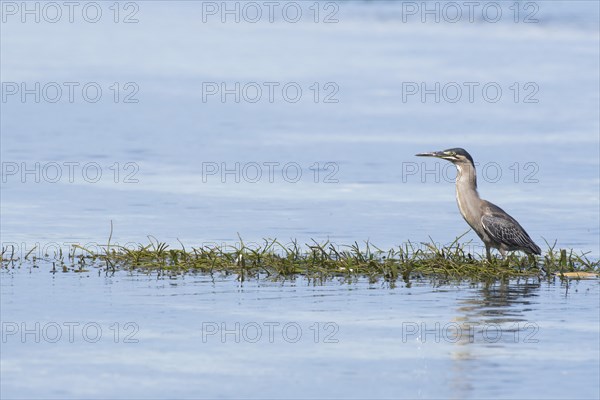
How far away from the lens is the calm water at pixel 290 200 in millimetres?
14172

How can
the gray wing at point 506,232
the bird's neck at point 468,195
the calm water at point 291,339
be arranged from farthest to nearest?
the bird's neck at point 468,195 < the gray wing at point 506,232 < the calm water at point 291,339

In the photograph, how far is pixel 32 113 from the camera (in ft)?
140

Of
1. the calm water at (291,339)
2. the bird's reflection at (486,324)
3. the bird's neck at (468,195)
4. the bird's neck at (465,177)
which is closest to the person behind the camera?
the calm water at (291,339)

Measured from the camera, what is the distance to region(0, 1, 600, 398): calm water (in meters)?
14.2

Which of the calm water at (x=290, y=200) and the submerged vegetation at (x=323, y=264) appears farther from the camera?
the submerged vegetation at (x=323, y=264)

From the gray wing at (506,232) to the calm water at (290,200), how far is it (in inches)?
48.5

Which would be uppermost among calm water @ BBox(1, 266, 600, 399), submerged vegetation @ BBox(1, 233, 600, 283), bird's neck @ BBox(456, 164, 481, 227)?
bird's neck @ BBox(456, 164, 481, 227)

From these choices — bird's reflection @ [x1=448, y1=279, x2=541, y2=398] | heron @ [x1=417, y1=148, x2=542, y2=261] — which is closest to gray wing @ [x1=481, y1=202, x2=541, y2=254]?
heron @ [x1=417, y1=148, x2=542, y2=261]

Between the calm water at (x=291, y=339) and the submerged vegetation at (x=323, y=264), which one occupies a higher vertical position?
the submerged vegetation at (x=323, y=264)

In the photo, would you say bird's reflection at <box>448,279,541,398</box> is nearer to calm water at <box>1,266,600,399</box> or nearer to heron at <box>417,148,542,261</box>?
calm water at <box>1,266,600,399</box>

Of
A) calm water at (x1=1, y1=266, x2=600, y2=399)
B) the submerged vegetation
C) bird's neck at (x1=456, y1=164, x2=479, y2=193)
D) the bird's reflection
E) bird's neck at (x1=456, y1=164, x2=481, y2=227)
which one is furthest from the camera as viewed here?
bird's neck at (x1=456, y1=164, x2=479, y2=193)

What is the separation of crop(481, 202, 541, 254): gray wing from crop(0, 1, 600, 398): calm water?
4.04ft

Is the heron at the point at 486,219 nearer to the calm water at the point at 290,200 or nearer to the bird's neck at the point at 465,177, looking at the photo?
the bird's neck at the point at 465,177

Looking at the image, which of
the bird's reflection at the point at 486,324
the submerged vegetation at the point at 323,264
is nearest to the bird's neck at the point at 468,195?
the submerged vegetation at the point at 323,264
